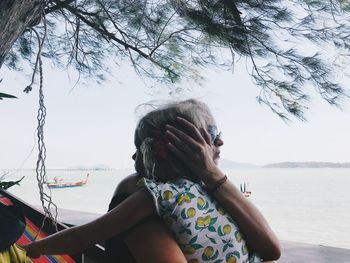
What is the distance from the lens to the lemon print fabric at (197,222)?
2.46 feet

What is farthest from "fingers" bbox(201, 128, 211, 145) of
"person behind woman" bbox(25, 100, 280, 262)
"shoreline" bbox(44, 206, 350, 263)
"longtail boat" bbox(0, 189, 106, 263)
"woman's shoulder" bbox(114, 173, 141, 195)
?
"shoreline" bbox(44, 206, 350, 263)

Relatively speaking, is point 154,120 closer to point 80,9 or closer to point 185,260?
point 185,260

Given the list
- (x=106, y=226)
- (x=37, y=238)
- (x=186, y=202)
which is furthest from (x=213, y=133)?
(x=37, y=238)

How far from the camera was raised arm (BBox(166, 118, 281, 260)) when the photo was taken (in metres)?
0.81

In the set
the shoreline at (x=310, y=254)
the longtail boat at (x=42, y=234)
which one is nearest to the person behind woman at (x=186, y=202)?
the longtail boat at (x=42, y=234)

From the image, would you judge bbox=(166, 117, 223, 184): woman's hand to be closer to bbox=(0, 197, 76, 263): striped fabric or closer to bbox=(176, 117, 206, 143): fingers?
bbox=(176, 117, 206, 143): fingers

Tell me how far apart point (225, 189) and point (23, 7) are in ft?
3.99

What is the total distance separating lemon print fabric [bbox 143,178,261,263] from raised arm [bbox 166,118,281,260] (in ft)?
0.06

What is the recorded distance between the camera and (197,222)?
770 millimetres

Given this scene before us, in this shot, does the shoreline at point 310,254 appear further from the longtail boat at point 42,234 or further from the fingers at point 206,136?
the fingers at point 206,136

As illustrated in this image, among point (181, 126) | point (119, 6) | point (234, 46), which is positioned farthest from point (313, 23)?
point (181, 126)

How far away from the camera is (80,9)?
3.07m

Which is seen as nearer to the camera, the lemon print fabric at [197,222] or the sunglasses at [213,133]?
the lemon print fabric at [197,222]

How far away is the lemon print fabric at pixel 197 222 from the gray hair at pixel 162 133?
37mm
